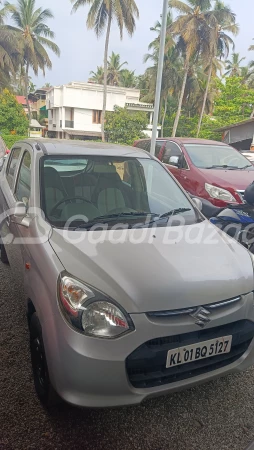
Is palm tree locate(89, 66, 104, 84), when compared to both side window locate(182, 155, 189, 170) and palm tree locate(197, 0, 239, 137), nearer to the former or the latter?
palm tree locate(197, 0, 239, 137)

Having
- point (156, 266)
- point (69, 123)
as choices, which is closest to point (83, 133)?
point (69, 123)

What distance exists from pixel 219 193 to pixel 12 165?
132 inches

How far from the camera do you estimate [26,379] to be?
2.28 meters

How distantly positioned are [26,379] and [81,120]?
119 ft

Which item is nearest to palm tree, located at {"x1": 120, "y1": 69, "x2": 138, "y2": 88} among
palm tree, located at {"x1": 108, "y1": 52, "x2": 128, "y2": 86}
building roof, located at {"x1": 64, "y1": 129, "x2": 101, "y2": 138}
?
palm tree, located at {"x1": 108, "y1": 52, "x2": 128, "y2": 86}

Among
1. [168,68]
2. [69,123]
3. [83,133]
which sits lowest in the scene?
[83,133]

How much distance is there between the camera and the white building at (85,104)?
34.4 m

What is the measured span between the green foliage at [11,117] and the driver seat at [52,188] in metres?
27.3

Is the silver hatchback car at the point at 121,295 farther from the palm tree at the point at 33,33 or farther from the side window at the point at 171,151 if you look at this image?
the palm tree at the point at 33,33

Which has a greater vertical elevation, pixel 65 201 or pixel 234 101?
pixel 234 101

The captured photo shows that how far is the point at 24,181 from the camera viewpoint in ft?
9.35

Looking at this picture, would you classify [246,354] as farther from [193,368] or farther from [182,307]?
[182,307]

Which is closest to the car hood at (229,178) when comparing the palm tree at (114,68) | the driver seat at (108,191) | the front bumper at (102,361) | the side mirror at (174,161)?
the side mirror at (174,161)

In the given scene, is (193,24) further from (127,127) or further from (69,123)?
(69,123)
